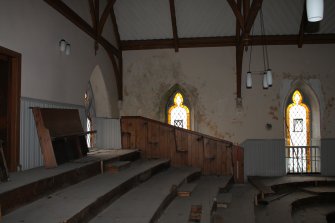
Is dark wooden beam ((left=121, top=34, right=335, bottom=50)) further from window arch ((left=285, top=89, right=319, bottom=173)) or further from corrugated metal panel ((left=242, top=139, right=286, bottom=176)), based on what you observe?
corrugated metal panel ((left=242, top=139, right=286, bottom=176))

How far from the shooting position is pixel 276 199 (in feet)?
25.7

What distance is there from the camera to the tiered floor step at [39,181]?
3707 mm

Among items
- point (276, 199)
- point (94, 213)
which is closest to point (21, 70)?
point (94, 213)

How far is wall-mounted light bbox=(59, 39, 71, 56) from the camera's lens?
22.3 ft

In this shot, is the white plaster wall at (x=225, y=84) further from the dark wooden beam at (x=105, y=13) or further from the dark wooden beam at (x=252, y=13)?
the dark wooden beam at (x=252, y=13)

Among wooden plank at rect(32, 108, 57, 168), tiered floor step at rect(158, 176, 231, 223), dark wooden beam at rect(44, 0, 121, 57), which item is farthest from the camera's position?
dark wooden beam at rect(44, 0, 121, 57)

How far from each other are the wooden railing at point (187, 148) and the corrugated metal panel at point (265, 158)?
1678mm

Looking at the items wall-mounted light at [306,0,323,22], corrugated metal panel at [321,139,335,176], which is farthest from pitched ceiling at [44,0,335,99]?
wall-mounted light at [306,0,323,22]

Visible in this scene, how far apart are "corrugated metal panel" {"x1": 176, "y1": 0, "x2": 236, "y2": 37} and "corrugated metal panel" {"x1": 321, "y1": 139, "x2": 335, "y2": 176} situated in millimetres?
4135

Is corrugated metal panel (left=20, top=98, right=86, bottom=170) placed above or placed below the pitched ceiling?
below

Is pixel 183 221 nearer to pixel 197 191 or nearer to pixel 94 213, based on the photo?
pixel 94 213

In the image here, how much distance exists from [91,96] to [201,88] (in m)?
3.26

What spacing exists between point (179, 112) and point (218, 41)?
2.44m

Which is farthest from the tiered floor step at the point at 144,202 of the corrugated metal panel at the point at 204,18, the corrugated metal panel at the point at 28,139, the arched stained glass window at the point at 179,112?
the corrugated metal panel at the point at 204,18
